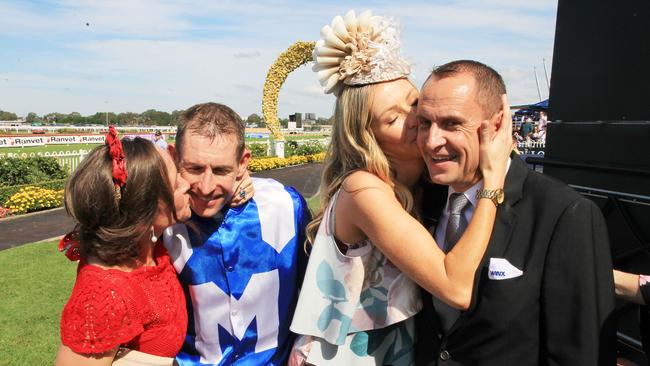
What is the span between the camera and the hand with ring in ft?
7.41

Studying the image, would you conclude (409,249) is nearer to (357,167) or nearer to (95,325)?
(357,167)

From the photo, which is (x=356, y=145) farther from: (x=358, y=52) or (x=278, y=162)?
(x=278, y=162)

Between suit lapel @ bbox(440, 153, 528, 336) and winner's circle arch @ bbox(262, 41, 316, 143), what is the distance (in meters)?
19.5

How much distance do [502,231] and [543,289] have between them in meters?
0.22

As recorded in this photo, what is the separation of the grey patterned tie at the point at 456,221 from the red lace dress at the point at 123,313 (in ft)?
3.79

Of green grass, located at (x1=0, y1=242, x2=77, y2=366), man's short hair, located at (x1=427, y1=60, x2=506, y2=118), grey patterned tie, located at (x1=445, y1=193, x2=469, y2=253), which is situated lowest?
green grass, located at (x1=0, y1=242, x2=77, y2=366)

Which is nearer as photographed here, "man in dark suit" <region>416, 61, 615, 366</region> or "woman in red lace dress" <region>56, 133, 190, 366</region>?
"man in dark suit" <region>416, 61, 615, 366</region>

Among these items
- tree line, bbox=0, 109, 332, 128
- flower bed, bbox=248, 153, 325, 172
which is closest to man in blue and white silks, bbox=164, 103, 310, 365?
flower bed, bbox=248, 153, 325, 172

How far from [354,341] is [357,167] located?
0.72 metres

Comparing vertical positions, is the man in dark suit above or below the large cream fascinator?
below

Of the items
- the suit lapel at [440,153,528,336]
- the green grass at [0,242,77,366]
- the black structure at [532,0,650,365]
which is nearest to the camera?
the suit lapel at [440,153,528,336]

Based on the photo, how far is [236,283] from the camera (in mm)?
2191

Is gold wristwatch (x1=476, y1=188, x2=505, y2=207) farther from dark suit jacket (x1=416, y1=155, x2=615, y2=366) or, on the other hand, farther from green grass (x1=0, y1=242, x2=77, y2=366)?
green grass (x1=0, y1=242, x2=77, y2=366)

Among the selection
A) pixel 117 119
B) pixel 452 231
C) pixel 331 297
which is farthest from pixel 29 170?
pixel 117 119
